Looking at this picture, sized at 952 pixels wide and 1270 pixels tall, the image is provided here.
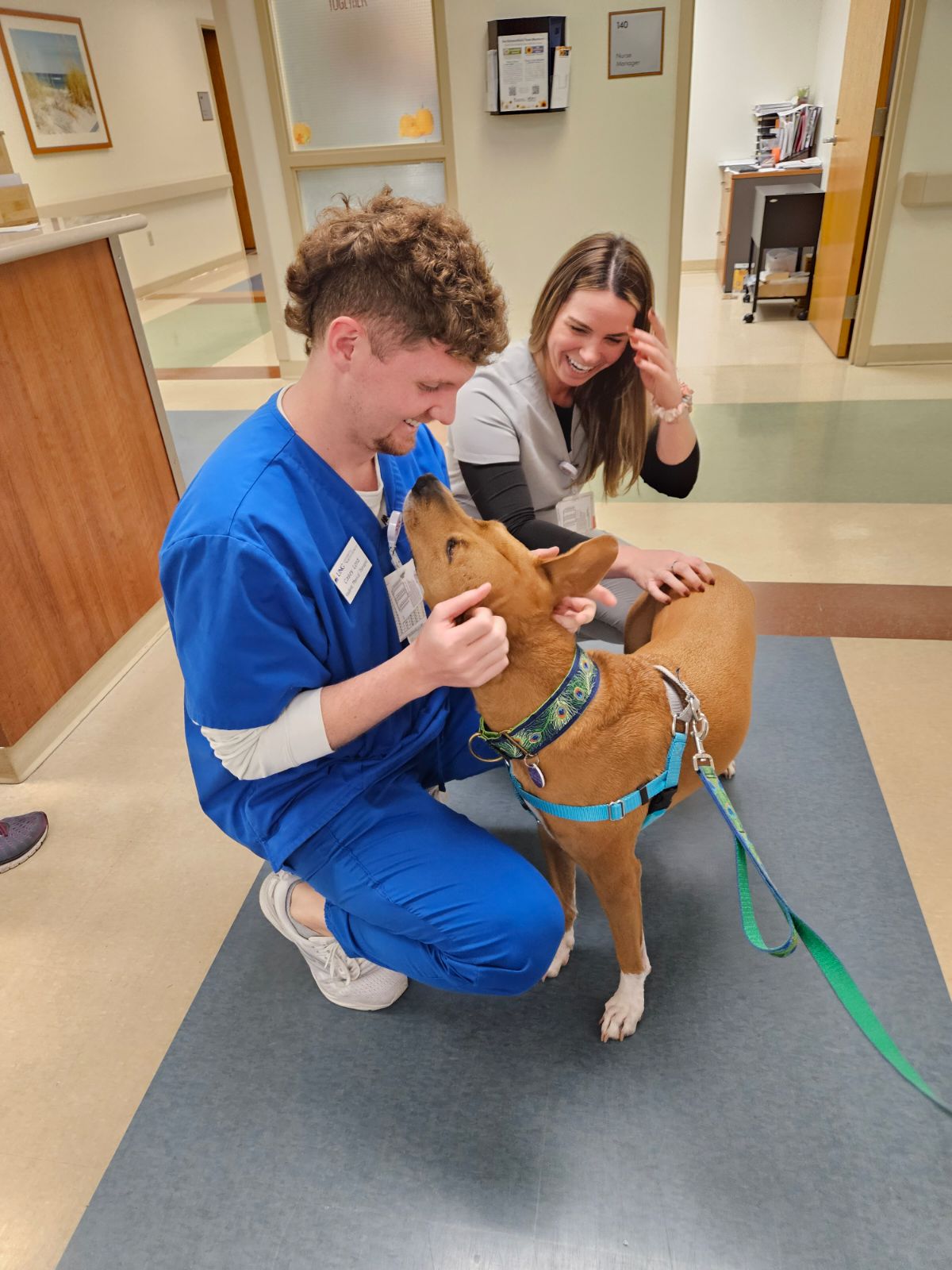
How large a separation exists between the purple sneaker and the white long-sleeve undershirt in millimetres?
1117

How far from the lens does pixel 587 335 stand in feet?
6.09

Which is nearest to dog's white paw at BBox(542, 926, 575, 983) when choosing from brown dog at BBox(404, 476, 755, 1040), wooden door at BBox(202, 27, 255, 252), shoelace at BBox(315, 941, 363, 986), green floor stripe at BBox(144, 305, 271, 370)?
Result: brown dog at BBox(404, 476, 755, 1040)

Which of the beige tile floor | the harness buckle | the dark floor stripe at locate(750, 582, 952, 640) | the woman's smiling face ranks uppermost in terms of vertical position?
the woman's smiling face

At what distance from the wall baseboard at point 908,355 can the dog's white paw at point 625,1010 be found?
201 inches

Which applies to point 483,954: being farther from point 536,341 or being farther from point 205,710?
point 536,341

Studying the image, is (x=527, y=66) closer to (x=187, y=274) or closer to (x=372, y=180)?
(x=372, y=180)

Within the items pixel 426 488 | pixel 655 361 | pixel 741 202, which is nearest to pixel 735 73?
pixel 741 202

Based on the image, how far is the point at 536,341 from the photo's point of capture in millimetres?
2012

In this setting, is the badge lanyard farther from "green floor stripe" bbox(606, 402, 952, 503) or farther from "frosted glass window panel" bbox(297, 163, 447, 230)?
"frosted glass window panel" bbox(297, 163, 447, 230)

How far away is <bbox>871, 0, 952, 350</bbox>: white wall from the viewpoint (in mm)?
4410

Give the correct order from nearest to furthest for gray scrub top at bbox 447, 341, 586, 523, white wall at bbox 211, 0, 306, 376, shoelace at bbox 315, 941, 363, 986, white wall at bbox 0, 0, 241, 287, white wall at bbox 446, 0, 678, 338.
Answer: shoelace at bbox 315, 941, 363, 986
gray scrub top at bbox 447, 341, 586, 523
white wall at bbox 446, 0, 678, 338
white wall at bbox 211, 0, 306, 376
white wall at bbox 0, 0, 241, 287

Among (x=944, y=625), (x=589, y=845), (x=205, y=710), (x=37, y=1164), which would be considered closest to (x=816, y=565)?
(x=944, y=625)

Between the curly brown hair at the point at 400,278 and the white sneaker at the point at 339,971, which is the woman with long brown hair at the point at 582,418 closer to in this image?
the curly brown hair at the point at 400,278

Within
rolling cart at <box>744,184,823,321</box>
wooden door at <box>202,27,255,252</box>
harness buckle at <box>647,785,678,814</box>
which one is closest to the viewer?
harness buckle at <box>647,785,678,814</box>
